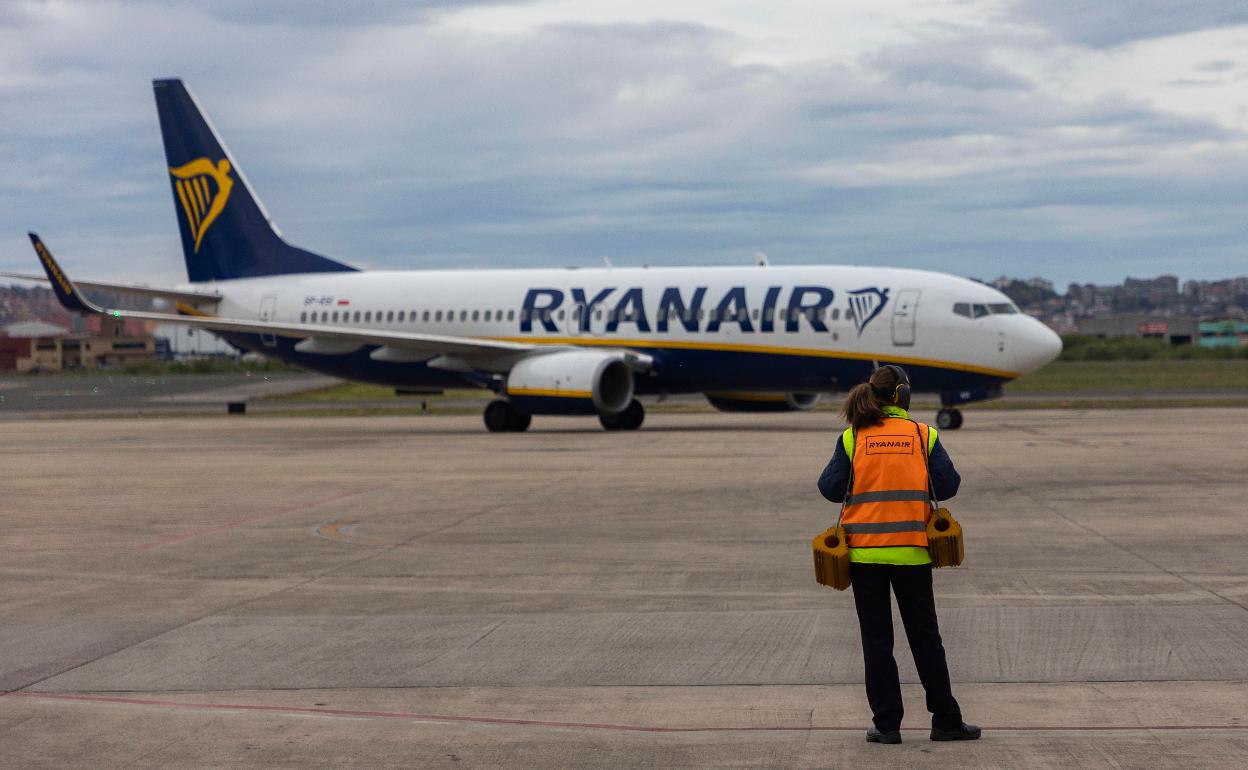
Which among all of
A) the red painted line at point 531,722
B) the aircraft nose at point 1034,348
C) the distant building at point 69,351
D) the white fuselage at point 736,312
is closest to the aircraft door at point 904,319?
the white fuselage at point 736,312

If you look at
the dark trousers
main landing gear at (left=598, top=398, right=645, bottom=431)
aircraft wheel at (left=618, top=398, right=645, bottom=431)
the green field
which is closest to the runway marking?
the dark trousers

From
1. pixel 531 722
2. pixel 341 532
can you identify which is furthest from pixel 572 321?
pixel 531 722

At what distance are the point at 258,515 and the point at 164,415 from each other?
30.8 m

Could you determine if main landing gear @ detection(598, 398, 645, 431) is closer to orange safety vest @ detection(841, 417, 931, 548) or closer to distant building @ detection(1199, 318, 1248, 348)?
orange safety vest @ detection(841, 417, 931, 548)

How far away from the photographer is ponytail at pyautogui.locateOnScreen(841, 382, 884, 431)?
741 centimetres

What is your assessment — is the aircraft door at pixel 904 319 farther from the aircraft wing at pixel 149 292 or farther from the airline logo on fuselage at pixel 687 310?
the aircraft wing at pixel 149 292

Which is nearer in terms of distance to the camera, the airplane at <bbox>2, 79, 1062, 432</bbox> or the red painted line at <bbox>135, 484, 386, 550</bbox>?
the red painted line at <bbox>135, 484, 386, 550</bbox>

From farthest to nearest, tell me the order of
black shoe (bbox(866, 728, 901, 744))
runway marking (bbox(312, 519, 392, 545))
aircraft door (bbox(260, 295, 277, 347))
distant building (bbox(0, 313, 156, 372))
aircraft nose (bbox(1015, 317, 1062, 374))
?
1. distant building (bbox(0, 313, 156, 372))
2. aircraft door (bbox(260, 295, 277, 347))
3. aircraft nose (bbox(1015, 317, 1062, 374))
4. runway marking (bbox(312, 519, 392, 545))
5. black shoe (bbox(866, 728, 901, 744))

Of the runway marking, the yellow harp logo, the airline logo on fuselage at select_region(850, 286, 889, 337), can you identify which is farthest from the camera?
the yellow harp logo

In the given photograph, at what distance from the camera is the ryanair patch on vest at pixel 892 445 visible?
7.38m

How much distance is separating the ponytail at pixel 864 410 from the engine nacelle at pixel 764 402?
101 feet

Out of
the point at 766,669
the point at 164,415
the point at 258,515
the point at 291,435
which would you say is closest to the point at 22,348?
the point at 164,415

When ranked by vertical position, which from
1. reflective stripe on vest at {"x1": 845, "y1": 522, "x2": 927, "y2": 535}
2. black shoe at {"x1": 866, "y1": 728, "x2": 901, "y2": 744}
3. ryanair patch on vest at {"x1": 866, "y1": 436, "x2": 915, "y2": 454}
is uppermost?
ryanair patch on vest at {"x1": 866, "y1": 436, "x2": 915, "y2": 454}

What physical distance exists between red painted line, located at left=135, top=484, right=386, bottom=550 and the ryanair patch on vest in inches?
372
